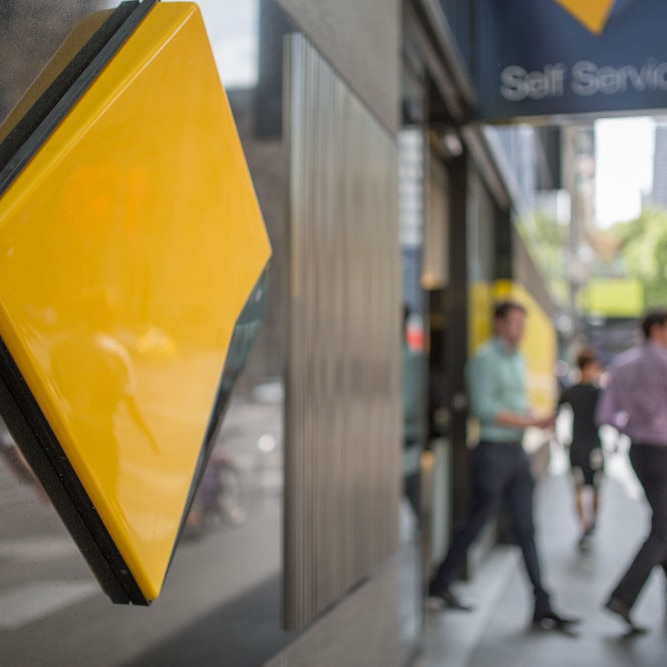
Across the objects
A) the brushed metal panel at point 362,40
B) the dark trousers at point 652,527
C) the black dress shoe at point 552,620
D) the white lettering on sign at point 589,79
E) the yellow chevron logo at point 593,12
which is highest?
the yellow chevron logo at point 593,12

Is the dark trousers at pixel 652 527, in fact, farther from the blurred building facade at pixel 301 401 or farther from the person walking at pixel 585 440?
the person walking at pixel 585 440

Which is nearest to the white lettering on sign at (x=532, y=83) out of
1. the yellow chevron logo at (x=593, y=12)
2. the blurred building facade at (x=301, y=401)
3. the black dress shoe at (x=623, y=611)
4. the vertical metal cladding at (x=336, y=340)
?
the yellow chevron logo at (x=593, y=12)

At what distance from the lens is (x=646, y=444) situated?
6434mm

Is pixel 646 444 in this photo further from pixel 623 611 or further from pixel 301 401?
pixel 301 401

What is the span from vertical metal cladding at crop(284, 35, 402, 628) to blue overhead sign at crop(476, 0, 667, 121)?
1.76 metres

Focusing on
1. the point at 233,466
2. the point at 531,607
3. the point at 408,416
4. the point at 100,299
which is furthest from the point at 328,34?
the point at 531,607

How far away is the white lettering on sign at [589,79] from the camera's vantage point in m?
5.66

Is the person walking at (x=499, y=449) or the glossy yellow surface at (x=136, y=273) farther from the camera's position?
the person walking at (x=499, y=449)

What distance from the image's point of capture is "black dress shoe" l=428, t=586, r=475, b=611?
6.80 meters

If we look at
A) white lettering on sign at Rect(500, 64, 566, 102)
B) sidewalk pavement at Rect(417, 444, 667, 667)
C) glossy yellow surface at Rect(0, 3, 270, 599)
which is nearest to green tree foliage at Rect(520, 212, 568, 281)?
sidewalk pavement at Rect(417, 444, 667, 667)

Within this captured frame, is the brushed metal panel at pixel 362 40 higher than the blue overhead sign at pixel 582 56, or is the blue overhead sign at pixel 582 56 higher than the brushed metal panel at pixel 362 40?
the blue overhead sign at pixel 582 56

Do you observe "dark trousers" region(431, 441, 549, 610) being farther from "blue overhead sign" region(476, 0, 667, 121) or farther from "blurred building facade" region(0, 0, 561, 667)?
"blue overhead sign" region(476, 0, 667, 121)

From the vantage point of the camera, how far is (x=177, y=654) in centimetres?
237

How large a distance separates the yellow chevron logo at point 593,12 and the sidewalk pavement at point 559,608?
353cm
